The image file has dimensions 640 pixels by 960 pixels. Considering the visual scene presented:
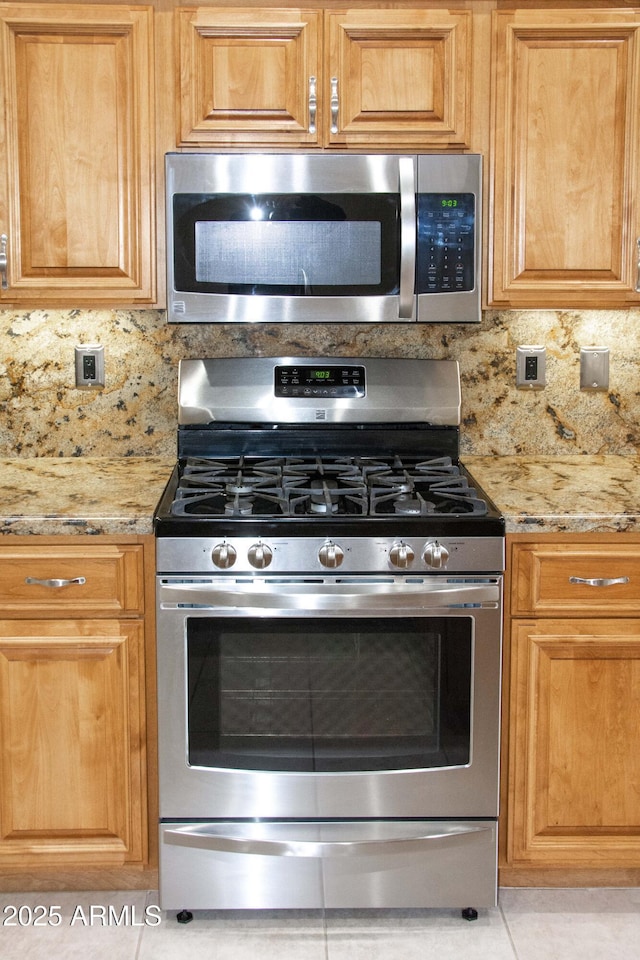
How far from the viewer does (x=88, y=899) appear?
2.26m

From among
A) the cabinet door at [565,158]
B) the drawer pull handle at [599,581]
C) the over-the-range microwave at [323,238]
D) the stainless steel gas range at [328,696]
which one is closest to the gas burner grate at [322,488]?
the stainless steel gas range at [328,696]

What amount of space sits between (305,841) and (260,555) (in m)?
0.64

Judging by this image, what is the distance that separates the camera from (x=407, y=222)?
7.64ft

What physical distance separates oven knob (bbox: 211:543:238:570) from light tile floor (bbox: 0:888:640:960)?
2.66 feet

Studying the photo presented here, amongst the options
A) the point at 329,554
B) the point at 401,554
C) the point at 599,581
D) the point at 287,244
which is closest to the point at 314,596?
the point at 329,554

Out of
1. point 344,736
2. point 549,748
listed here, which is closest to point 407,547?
point 344,736

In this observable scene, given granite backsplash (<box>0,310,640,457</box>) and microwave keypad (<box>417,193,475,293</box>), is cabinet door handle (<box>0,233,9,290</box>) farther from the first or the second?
microwave keypad (<box>417,193,475,293</box>)

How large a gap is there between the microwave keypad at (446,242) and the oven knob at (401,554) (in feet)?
2.18

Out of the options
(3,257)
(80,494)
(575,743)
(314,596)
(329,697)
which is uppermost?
(3,257)

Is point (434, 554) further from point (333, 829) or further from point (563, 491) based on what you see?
point (333, 829)

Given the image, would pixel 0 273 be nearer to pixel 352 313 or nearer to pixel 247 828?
pixel 352 313

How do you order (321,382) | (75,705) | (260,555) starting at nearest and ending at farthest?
1. (260,555)
2. (75,705)
3. (321,382)

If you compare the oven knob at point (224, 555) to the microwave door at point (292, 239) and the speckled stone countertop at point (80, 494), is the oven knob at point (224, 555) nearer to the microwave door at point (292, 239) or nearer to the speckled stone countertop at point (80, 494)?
the speckled stone countertop at point (80, 494)

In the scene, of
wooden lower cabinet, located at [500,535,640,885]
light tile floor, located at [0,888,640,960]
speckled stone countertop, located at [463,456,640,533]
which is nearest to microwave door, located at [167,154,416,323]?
speckled stone countertop, located at [463,456,640,533]
